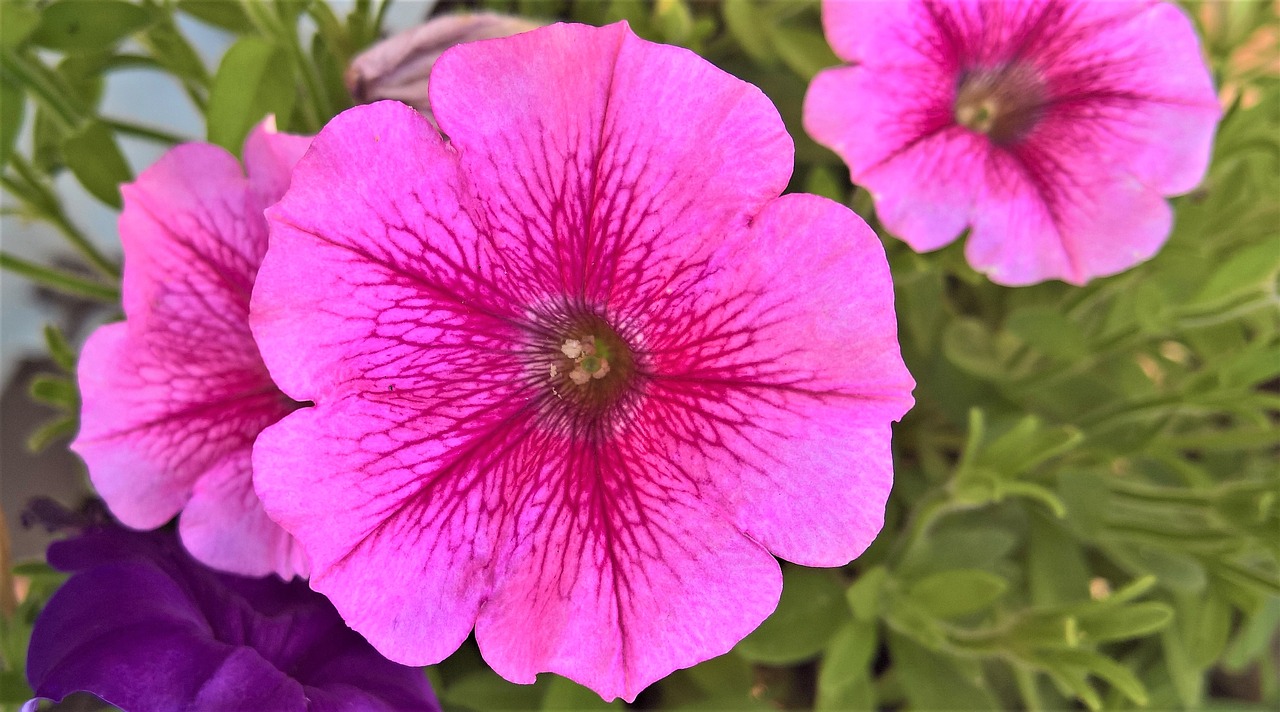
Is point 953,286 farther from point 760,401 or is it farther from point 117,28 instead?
point 117,28

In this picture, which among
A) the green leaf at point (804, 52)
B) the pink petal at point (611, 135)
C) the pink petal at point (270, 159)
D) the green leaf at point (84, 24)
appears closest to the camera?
the pink petal at point (611, 135)

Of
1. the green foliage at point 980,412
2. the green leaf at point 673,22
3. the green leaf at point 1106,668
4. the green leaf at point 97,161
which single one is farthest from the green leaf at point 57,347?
the green leaf at point 1106,668

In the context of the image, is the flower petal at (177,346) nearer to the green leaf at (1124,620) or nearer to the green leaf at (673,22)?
the green leaf at (673,22)

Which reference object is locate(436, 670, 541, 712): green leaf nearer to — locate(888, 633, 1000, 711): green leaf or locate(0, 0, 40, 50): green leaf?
locate(888, 633, 1000, 711): green leaf

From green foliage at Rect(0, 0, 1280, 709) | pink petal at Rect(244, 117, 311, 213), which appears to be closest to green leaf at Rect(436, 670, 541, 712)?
green foliage at Rect(0, 0, 1280, 709)

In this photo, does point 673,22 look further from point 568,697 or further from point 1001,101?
point 568,697

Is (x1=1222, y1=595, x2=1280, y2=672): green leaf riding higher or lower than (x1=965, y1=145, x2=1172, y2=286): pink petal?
lower
